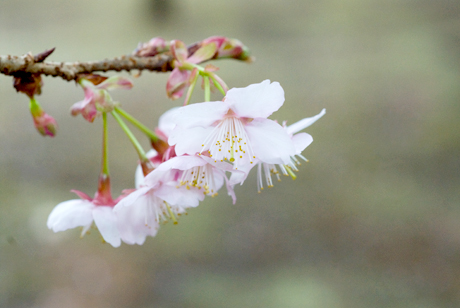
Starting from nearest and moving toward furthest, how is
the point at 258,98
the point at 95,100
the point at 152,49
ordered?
the point at 258,98 → the point at 95,100 → the point at 152,49

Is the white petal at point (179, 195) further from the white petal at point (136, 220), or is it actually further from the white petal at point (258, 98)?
the white petal at point (258, 98)

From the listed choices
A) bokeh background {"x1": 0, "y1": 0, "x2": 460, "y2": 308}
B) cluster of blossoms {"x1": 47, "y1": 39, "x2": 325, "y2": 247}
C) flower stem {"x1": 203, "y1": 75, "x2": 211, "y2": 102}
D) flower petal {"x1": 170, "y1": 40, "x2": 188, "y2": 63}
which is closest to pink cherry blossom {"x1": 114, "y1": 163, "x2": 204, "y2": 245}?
cluster of blossoms {"x1": 47, "y1": 39, "x2": 325, "y2": 247}

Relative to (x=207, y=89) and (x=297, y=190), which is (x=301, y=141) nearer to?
(x=207, y=89)

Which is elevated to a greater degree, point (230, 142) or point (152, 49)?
point (152, 49)

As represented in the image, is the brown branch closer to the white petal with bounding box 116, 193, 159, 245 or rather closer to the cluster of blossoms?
the cluster of blossoms

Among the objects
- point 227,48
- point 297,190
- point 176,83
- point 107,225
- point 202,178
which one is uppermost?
point 227,48

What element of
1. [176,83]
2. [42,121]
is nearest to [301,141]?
[176,83]

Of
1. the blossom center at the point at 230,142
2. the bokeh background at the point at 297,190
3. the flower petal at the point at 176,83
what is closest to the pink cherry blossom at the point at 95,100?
the flower petal at the point at 176,83

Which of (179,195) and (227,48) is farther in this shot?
(227,48)
